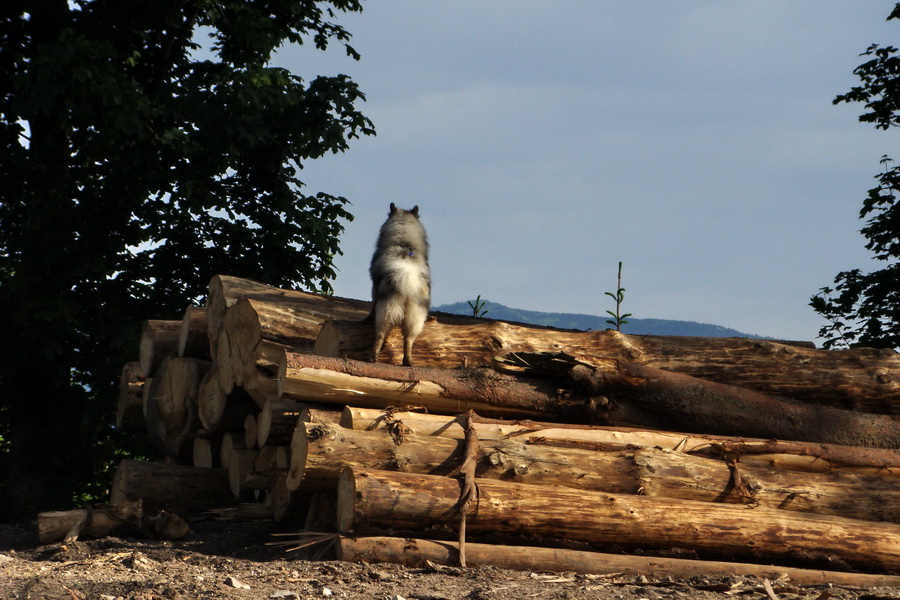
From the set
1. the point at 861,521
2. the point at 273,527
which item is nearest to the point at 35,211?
the point at 273,527

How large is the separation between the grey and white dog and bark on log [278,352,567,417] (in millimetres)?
662

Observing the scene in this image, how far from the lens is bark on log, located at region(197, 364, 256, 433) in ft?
28.6

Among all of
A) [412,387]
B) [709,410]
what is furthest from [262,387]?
[709,410]

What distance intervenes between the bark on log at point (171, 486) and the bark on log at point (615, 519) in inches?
110

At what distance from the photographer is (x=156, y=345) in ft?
33.1

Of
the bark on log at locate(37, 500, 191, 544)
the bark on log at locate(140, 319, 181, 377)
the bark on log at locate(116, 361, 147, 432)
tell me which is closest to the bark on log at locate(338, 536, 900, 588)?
the bark on log at locate(37, 500, 191, 544)

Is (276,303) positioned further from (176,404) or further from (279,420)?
(176,404)

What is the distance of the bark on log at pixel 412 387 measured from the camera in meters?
7.09

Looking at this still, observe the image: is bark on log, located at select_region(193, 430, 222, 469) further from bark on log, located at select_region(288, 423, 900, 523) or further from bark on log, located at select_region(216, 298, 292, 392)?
bark on log, located at select_region(288, 423, 900, 523)

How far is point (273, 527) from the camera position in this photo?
8.15 meters

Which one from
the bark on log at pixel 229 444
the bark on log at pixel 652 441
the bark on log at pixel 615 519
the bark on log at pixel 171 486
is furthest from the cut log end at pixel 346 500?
the bark on log at pixel 171 486

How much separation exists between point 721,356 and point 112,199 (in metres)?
9.77

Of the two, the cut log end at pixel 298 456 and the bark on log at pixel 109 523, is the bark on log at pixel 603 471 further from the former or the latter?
the bark on log at pixel 109 523

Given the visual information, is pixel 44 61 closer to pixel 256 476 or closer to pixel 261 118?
pixel 261 118
